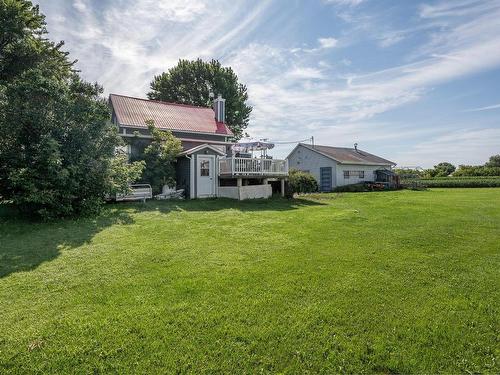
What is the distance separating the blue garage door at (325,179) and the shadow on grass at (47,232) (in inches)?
629

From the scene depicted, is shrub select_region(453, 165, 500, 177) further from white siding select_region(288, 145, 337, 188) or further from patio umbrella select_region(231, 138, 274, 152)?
patio umbrella select_region(231, 138, 274, 152)

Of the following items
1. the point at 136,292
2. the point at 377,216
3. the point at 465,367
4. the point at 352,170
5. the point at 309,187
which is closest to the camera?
the point at 465,367

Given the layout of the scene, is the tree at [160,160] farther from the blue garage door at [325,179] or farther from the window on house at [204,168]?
the blue garage door at [325,179]

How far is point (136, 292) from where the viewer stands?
13.0 ft

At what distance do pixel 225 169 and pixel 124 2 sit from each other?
821cm

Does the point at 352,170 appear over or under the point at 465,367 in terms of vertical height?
over

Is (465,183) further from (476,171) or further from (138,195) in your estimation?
(138,195)

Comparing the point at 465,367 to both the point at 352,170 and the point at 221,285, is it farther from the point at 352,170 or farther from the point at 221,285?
the point at 352,170

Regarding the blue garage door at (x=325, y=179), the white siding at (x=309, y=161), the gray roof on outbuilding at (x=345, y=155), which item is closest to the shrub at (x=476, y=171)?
the gray roof on outbuilding at (x=345, y=155)

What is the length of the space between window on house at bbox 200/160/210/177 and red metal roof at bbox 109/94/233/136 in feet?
14.8

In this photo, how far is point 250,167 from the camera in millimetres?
15211

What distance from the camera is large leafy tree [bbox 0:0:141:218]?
8.23 meters

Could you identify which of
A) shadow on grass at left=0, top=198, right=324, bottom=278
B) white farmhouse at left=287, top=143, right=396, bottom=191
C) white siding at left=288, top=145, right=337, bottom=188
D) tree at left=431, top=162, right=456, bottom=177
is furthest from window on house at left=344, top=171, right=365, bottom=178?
shadow on grass at left=0, top=198, right=324, bottom=278

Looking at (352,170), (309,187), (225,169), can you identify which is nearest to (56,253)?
(225,169)
